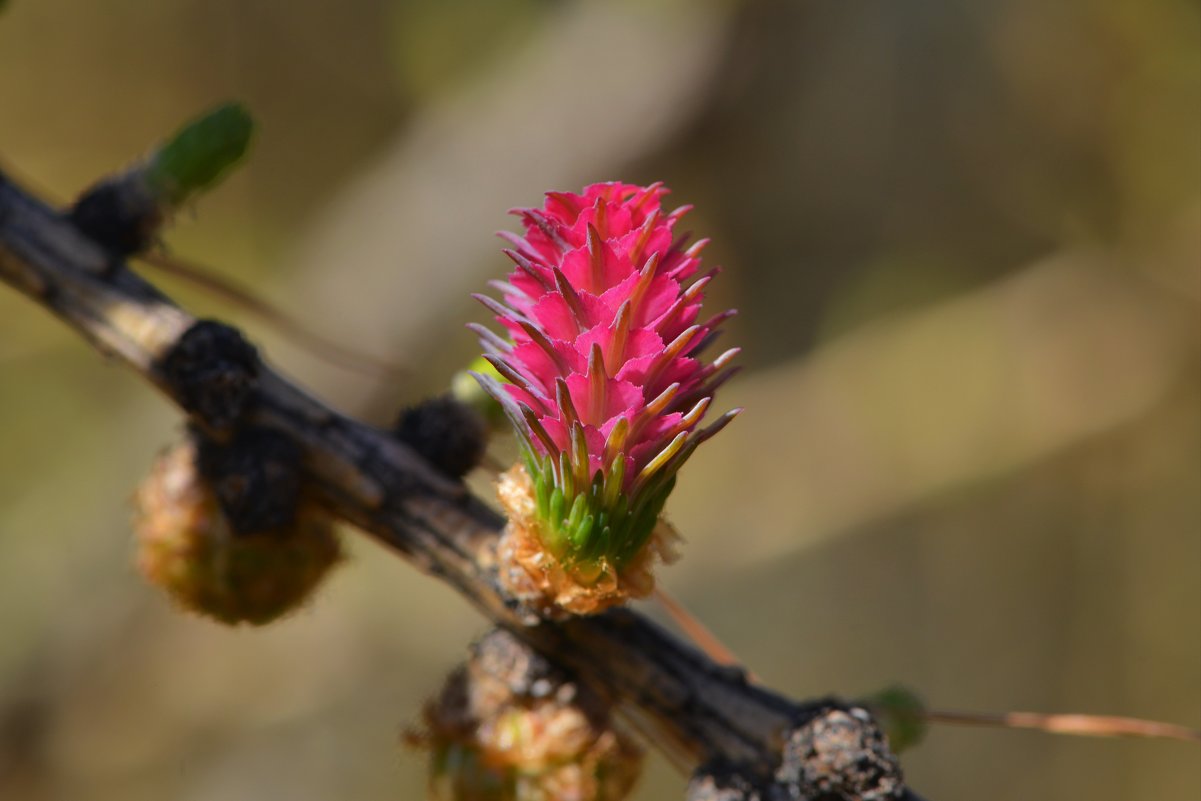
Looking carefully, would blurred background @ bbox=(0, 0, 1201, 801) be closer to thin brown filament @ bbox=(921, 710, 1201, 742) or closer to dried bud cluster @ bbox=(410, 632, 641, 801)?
dried bud cluster @ bbox=(410, 632, 641, 801)

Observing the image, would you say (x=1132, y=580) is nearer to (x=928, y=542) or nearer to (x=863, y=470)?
(x=928, y=542)

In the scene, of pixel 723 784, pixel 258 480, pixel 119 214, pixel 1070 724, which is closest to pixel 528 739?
pixel 723 784

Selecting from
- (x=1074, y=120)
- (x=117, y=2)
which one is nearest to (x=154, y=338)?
(x=117, y=2)

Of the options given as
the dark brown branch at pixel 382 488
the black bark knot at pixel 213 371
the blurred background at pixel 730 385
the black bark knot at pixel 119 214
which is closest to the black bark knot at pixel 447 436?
the dark brown branch at pixel 382 488

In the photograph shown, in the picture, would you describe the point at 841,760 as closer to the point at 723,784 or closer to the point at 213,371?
the point at 723,784

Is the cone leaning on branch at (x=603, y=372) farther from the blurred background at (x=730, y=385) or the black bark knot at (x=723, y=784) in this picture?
the blurred background at (x=730, y=385)

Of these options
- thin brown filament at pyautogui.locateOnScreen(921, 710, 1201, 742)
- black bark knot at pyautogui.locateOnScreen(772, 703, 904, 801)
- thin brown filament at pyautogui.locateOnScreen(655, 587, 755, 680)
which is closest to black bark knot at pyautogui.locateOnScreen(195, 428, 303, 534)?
thin brown filament at pyautogui.locateOnScreen(655, 587, 755, 680)
